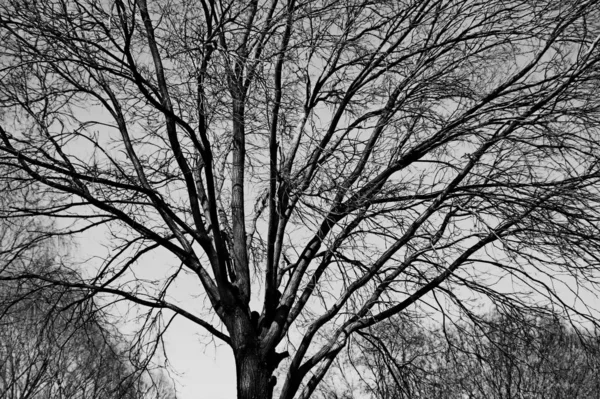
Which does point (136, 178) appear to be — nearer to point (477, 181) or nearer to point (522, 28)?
point (477, 181)

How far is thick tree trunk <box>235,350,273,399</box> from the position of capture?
5.56 meters

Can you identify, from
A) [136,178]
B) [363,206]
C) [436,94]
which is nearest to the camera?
[363,206]

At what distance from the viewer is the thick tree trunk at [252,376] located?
18.2 feet

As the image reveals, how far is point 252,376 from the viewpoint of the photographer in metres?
5.60

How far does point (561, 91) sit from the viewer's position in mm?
5246

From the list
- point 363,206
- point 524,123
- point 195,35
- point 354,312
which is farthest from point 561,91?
point 195,35

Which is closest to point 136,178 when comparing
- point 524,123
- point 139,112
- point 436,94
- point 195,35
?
point 139,112

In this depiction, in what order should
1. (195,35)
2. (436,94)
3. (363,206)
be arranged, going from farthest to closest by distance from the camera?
(436,94)
(363,206)
(195,35)

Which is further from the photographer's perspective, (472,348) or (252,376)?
(472,348)

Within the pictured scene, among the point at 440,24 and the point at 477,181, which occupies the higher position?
the point at 440,24

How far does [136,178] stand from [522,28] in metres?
4.55

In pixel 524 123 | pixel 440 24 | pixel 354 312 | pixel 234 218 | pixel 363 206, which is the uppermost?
pixel 440 24

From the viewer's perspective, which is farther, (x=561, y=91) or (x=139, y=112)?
(x=139, y=112)

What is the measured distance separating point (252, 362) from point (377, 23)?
3.83m
